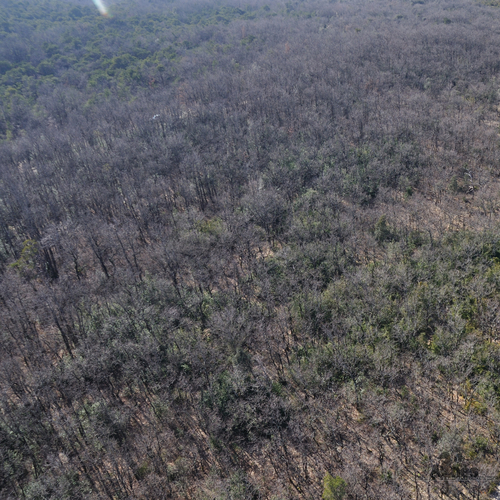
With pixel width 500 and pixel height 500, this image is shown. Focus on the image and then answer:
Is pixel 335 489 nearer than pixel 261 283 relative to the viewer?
Yes

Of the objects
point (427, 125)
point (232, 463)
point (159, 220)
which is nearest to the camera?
point (232, 463)

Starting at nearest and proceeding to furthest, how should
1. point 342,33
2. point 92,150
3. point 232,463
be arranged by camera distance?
point 232,463
point 92,150
point 342,33

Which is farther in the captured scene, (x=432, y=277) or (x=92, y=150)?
(x=92, y=150)

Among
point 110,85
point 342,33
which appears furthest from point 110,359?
point 342,33

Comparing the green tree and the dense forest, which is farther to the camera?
the dense forest

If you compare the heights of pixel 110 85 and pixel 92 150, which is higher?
pixel 110 85

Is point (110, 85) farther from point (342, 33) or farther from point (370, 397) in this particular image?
point (370, 397)

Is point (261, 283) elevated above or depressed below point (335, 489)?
above

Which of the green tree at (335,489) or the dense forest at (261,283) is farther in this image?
the dense forest at (261,283)
